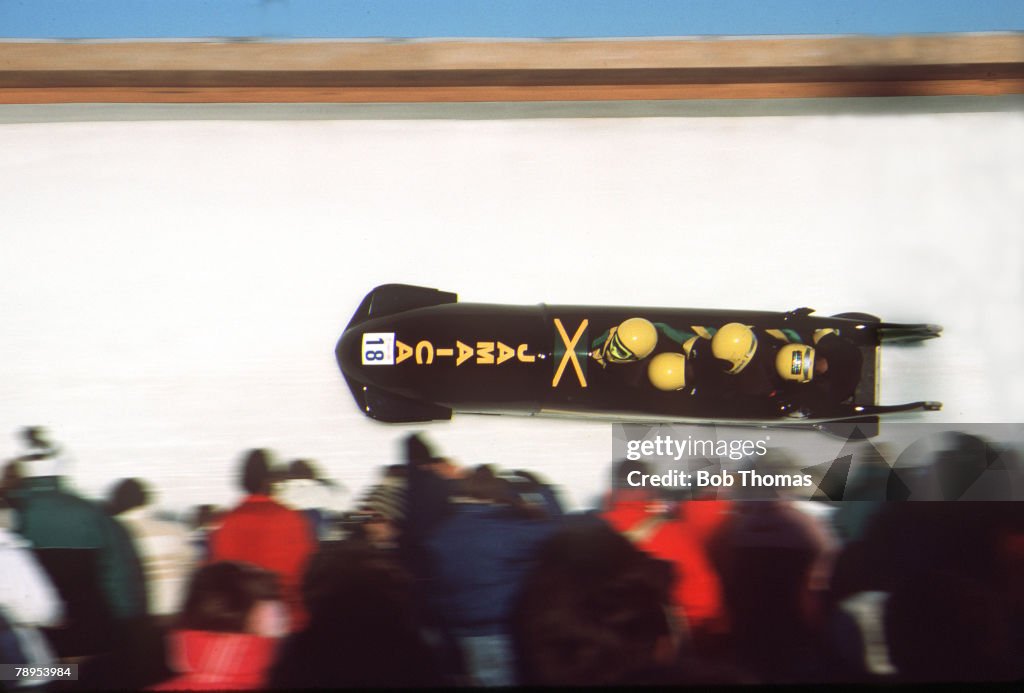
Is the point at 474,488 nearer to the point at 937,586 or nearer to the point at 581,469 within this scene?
the point at 581,469

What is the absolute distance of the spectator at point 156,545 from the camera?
138 inches

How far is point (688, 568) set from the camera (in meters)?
A: 2.96

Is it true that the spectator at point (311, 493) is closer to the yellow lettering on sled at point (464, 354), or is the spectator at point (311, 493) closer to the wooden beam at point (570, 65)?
the yellow lettering on sled at point (464, 354)

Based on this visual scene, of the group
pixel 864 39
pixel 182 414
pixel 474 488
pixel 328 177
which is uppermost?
pixel 864 39

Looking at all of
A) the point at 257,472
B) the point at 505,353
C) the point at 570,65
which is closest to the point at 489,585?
the point at 505,353

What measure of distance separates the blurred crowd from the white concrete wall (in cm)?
24

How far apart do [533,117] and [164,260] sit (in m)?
1.97

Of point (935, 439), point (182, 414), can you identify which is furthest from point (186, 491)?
point (935, 439)

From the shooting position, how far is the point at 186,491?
3.67 m

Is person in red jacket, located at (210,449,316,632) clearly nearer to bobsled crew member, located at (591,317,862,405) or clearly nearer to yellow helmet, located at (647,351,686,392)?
bobsled crew member, located at (591,317,862,405)

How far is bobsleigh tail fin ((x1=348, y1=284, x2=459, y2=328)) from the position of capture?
358 cm

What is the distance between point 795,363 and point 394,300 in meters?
1.79

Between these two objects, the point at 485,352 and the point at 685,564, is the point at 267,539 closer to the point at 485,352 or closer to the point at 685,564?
the point at 485,352

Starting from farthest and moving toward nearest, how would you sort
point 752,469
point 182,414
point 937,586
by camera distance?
point 182,414 → point 752,469 → point 937,586
